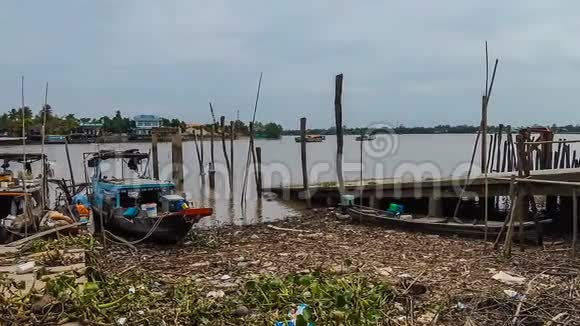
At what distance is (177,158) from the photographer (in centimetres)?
1983

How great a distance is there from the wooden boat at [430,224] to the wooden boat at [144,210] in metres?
3.97

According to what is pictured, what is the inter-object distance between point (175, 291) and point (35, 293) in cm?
123

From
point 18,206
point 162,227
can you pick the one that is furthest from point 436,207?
point 18,206

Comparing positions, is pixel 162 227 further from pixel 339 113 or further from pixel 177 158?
pixel 177 158

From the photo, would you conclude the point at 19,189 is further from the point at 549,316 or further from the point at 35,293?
the point at 549,316

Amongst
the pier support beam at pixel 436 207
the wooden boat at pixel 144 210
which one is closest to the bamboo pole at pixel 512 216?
the pier support beam at pixel 436 207

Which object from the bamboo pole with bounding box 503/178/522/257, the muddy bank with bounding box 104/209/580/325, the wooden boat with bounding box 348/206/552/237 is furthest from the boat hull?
the bamboo pole with bounding box 503/178/522/257

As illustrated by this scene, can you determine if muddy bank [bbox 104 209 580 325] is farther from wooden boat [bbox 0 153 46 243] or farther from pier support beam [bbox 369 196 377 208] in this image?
pier support beam [bbox 369 196 377 208]

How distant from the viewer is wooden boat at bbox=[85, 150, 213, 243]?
10.0m

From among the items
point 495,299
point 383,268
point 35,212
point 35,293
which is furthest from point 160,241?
point 495,299

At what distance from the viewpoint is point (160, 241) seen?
1022cm

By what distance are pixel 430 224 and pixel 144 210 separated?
5.87 m

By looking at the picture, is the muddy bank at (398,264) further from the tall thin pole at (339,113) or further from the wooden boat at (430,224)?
the tall thin pole at (339,113)

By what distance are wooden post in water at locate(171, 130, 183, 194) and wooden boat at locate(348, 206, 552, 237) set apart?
842cm
